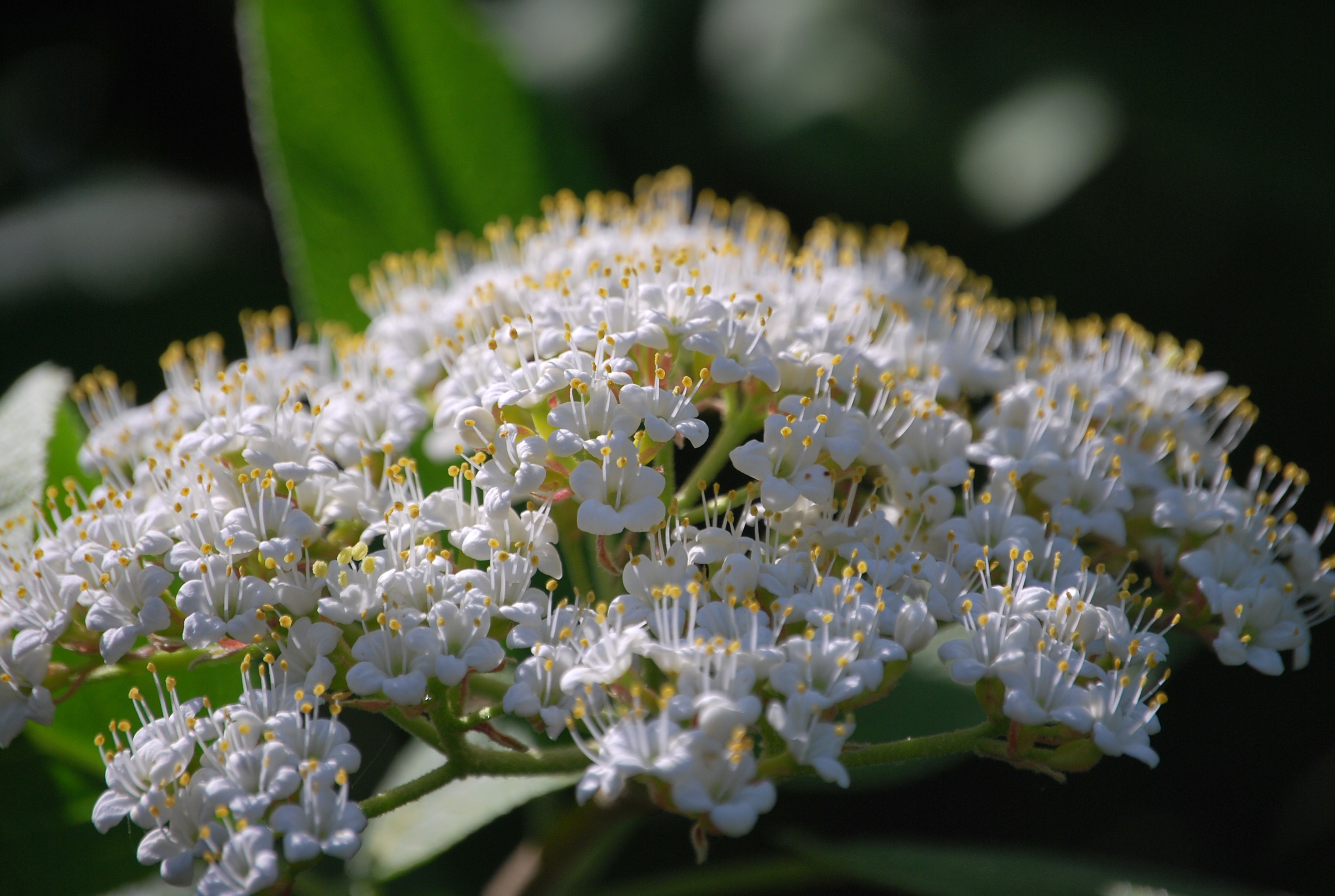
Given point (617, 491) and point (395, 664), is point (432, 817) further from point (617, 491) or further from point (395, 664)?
point (617, 491)

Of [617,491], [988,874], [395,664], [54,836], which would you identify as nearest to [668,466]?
[617,491]

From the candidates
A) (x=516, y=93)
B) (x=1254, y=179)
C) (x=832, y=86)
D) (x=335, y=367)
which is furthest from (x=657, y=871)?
(x=1254, y=179)

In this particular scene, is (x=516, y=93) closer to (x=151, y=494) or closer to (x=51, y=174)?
(x=151, y=494)

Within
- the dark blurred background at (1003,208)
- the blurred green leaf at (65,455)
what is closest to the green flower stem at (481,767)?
the blurred green leaf at (65,455)

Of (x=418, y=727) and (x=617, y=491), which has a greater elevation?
(x=617, y=491)

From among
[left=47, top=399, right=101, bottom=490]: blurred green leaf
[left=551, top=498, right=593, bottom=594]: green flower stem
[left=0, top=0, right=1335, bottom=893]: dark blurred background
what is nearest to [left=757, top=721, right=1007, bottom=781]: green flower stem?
[left=551, top=498, right=593, bottom=594]: green flower stem

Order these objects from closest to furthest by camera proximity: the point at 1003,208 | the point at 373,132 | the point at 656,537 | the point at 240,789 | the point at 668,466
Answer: the point at 240,789, the point at 656,537, the point at 668,466, the point at 373,132, the point at 1003,208
